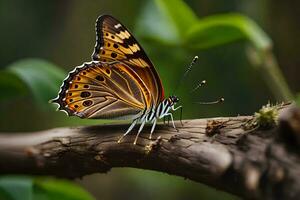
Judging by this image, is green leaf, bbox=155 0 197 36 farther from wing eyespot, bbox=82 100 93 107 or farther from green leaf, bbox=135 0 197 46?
wing eyespot, bbox=82 100 93 107

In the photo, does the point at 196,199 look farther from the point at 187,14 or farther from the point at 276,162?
the point at 276,162

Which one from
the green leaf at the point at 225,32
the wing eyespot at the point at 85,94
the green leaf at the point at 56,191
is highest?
the green leaf at the point at 225,32

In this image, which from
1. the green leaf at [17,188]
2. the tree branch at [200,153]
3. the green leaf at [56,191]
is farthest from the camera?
the green leaf at [56,191]

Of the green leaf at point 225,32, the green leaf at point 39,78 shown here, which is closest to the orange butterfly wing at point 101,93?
the green leaf at point 39,78

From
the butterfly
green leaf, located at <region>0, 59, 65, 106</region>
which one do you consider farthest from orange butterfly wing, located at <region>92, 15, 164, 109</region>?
green leaf, located at <region>0, 59, 65, 106</region>

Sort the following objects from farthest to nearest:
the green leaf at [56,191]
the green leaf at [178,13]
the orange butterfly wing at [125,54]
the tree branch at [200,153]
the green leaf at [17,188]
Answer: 1. the green leaf at [178,13]
2. the green leaf at [56,191]
3. the green leaf at [17,188]
4. the orange butterfly wing at [125,54]
5. the tree branch at [200,153]

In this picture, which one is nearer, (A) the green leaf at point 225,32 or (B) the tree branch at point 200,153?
(B) the tree branch at point 200,153

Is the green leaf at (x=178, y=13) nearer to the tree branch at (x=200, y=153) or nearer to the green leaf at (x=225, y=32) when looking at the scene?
the green leaf at (x=225, y=32)
